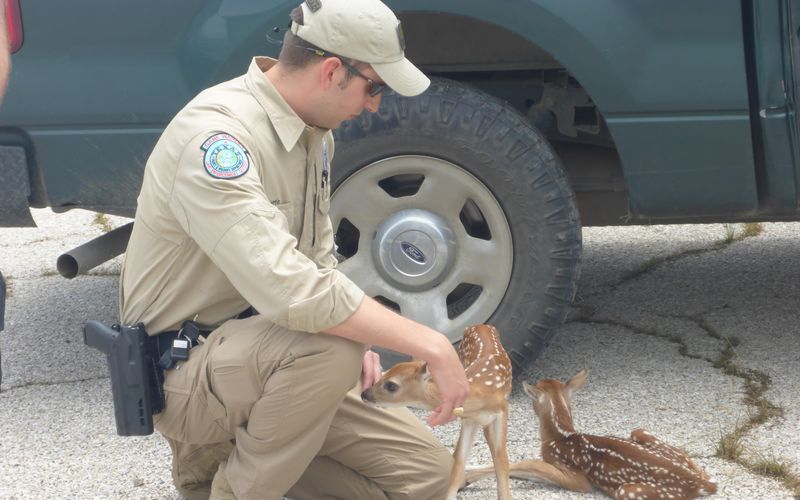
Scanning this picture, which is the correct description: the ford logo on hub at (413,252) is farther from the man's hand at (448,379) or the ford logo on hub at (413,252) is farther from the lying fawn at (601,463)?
the man's hand at (448,379)

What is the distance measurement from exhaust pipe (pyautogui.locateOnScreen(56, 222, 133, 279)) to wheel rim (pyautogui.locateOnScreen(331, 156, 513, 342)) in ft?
2.73

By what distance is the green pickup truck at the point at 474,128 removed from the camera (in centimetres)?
345

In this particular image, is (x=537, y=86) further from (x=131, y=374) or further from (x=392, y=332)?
(x=131, y=374)

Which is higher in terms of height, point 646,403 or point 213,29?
point 213,29

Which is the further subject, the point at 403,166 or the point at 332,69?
the point at 403,166

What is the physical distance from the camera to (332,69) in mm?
2684

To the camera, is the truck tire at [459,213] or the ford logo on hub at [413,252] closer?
the truck tire at [459,213]

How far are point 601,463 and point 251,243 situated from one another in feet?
3.92

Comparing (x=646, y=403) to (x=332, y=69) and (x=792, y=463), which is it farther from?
(x=332, y=69)

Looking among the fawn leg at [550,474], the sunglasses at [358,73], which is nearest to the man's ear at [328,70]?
the sunglasses at [358,73]

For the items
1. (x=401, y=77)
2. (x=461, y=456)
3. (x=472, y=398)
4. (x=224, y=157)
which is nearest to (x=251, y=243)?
(x=224, y=157)

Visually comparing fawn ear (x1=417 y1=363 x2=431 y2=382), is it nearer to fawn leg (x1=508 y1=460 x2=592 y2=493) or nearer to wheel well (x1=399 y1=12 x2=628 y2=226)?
fawn leg (x1=508 y1=460 x2=592 y2=493)

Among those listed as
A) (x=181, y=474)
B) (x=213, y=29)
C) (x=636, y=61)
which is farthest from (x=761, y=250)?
(x=181, y=474)

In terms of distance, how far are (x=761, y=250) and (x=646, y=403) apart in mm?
1931
